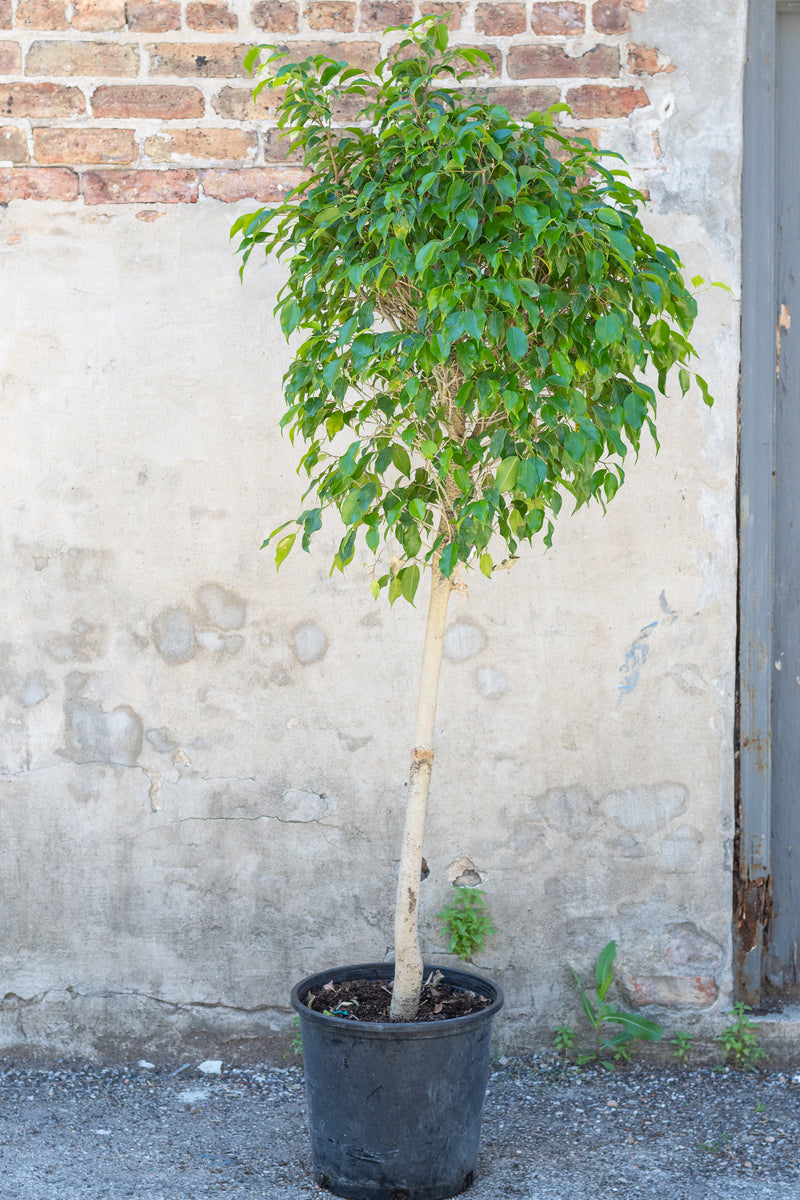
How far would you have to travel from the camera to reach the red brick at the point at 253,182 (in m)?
2.61

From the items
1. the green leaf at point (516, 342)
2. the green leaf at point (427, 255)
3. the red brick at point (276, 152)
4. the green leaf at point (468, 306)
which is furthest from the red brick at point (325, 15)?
the green leaf at point (516, 342)

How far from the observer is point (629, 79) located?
2.61 meters

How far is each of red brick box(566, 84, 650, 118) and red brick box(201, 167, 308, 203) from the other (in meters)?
0.69

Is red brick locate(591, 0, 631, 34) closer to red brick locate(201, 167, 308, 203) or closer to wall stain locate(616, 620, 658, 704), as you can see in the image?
red brick locate(201, 167, 308, 203)

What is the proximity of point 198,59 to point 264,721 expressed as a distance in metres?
1.63

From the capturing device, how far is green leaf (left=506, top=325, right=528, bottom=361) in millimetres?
1696

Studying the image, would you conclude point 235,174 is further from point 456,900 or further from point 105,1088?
point 105,1088

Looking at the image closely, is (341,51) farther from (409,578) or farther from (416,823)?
(416,823)

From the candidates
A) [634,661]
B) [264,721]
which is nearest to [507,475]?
[634,661]

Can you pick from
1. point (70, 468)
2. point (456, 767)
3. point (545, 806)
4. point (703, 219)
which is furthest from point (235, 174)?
point (545, 806)

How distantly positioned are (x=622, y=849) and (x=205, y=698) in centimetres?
111

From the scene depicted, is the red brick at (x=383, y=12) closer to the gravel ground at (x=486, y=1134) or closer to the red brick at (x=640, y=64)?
the red brick at (x=640, y=64)

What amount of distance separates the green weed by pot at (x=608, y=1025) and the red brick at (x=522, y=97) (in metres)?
2.06

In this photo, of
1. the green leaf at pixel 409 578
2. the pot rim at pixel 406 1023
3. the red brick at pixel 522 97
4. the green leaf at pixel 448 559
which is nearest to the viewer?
the green leaf at pixel 448 559
